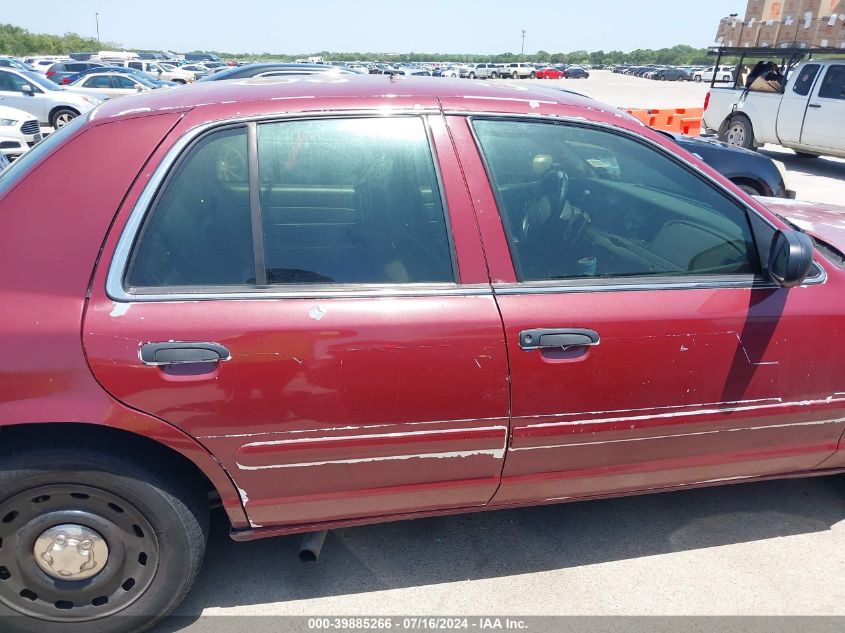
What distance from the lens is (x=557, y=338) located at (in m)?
2.10

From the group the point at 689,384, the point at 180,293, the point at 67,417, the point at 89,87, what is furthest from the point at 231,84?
the point at 89,87

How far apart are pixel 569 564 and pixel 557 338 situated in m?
1.07

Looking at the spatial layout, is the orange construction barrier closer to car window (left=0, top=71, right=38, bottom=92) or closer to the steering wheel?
the steering wheel

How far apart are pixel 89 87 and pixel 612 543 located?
2057 centimetres

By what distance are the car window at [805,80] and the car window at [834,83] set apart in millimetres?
220

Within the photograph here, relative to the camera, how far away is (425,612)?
238cm

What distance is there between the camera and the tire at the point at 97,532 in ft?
6.38

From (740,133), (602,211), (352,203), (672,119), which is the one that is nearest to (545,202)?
(602,211)

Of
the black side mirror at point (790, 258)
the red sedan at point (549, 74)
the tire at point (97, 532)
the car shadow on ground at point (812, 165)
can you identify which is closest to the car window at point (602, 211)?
the black side mirror at point (790, 258)

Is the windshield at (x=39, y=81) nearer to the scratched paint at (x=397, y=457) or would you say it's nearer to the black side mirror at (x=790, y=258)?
the scratched paint at (x=397, y=457)

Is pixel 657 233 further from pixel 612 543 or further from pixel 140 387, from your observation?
pixel 140 387

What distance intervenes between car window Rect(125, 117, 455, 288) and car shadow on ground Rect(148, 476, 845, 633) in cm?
124

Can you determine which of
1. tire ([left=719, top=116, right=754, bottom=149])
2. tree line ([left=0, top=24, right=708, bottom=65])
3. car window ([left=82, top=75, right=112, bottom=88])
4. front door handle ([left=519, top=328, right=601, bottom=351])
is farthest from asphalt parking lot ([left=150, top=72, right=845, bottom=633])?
tree line ([left=0, top=24, right=708, bottom=65])

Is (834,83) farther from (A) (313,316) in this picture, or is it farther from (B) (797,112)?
(A) (313,316)
